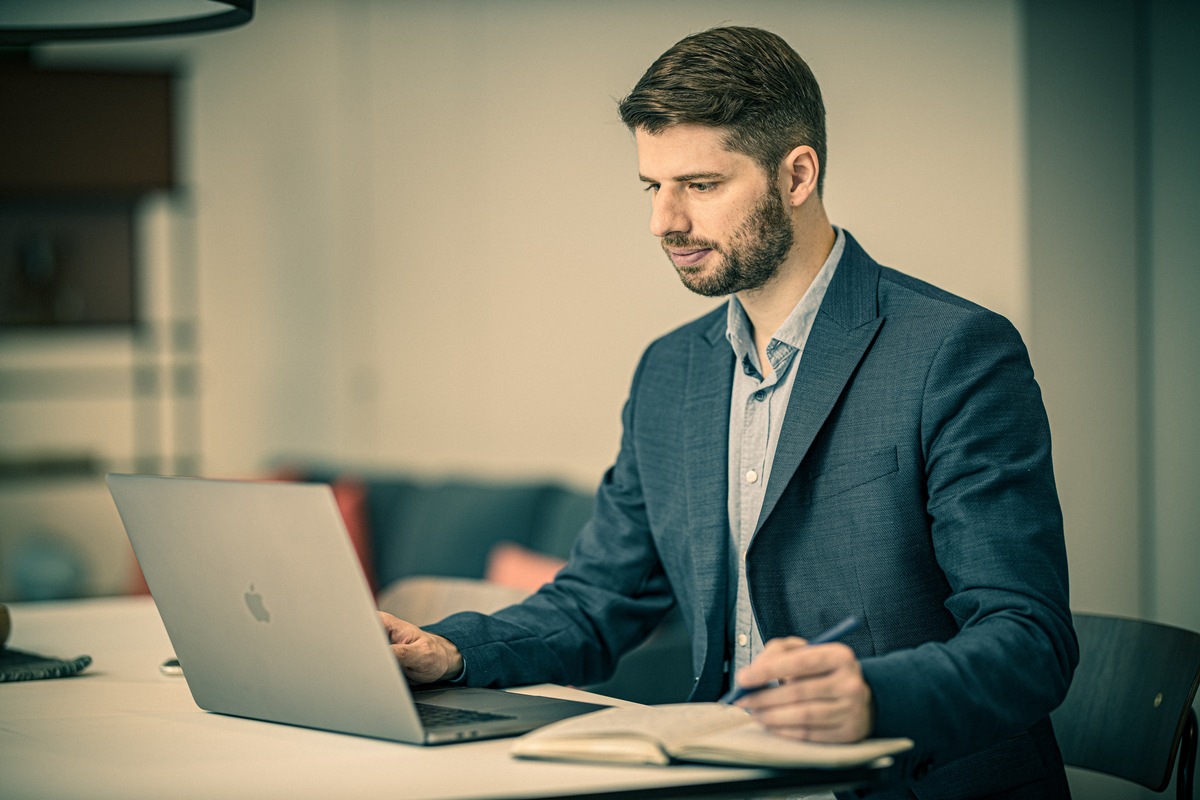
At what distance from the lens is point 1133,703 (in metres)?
1.52

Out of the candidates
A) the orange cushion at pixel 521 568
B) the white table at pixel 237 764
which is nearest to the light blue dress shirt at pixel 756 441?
the white table at pixel 237 764

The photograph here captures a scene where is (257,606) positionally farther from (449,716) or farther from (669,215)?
(669,215)

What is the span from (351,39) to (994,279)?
313 cm

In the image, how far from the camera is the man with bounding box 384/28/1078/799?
1.32 m

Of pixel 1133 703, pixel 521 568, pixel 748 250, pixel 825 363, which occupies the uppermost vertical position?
pixel 748 250

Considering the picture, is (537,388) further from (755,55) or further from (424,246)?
(755,55)

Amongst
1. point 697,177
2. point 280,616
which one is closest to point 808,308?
point 697,177

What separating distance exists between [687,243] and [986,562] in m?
0.53

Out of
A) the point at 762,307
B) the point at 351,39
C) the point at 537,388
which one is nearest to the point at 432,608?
the point at 762,307

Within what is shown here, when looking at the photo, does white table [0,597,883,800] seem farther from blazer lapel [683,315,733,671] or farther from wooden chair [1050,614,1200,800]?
wooden chair [1050,614,1200,800]

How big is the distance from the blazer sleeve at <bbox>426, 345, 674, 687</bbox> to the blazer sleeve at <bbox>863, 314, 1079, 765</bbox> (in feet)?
1.52

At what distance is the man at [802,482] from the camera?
1322mm

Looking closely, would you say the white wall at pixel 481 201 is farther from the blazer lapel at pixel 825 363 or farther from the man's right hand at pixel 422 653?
the man's right hand at pixel 422 653

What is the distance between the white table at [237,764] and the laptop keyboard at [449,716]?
58 mm
